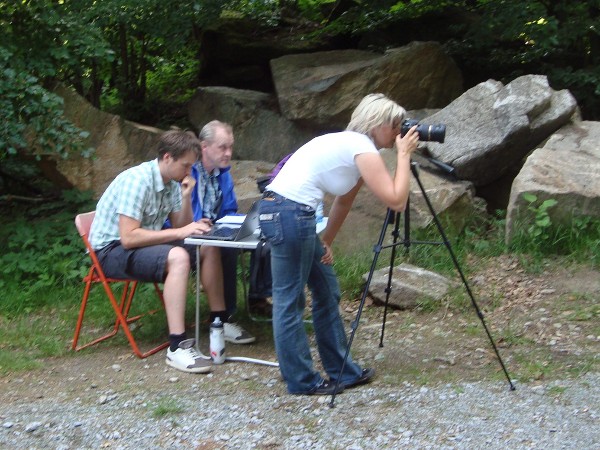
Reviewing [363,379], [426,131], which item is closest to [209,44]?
[426,131]

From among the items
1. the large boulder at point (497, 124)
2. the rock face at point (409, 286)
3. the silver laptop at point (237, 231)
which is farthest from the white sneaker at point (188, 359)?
the large boulder at point (497, 124)

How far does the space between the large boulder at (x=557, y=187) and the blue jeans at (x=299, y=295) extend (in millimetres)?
2290

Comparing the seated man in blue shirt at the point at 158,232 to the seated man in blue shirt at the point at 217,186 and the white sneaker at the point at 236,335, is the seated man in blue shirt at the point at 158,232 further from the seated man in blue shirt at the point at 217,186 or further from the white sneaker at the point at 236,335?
the white sneaker at the point at 236,335

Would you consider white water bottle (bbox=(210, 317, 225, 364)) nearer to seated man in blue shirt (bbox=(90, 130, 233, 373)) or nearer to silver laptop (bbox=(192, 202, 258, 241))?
seated man in blue shirt (bbox=(90, 130, 233, 373))

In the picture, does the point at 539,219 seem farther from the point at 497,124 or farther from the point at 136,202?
the point at 136,202

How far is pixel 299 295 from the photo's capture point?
13.6 ft

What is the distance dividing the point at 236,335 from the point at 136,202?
1.00 metres

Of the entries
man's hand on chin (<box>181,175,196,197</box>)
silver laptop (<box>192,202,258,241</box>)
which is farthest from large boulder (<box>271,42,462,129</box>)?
silver laptop (<box>192,202,258,241</box>)

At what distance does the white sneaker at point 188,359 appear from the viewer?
468 cm

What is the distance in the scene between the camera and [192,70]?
377 inches

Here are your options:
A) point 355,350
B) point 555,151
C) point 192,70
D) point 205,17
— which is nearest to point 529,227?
point 555,151

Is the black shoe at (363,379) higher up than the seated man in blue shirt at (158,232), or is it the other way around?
the seated man in blue shirt at (158,232)

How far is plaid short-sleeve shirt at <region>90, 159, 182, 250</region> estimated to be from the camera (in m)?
4.81

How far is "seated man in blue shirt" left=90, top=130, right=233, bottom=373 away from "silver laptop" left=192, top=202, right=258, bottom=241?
5 centimetres
